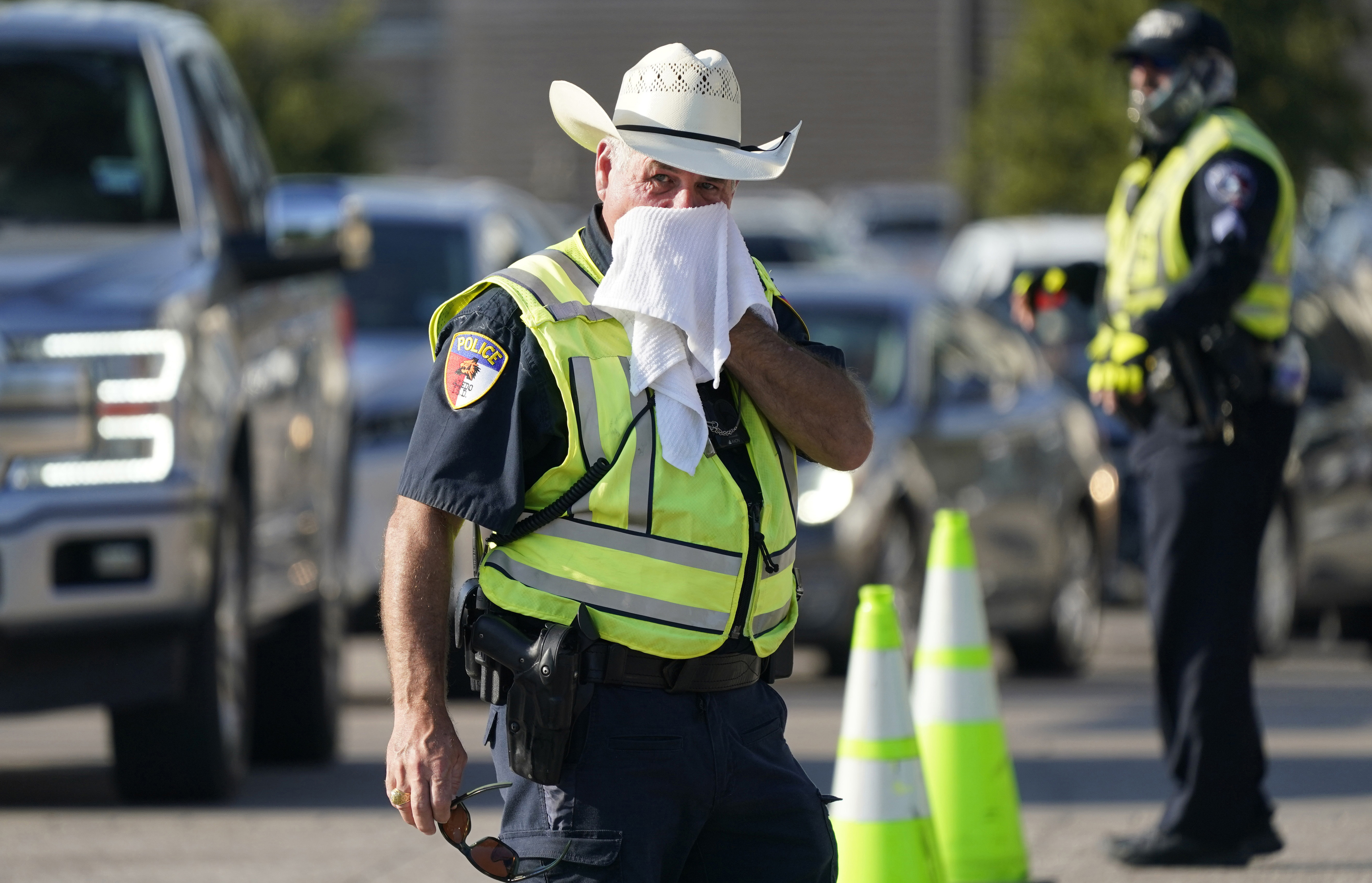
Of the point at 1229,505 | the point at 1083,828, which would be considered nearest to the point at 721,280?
the point at 1229,505

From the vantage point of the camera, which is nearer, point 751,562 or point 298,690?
point 751,562

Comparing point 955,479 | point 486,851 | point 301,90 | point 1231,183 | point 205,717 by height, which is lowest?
point 205,717

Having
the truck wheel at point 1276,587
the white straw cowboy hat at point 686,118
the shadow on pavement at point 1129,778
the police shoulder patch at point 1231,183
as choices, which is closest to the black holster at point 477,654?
the white straw cowboy hat at point 686,118

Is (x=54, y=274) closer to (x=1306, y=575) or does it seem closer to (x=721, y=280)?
(x=721, y=280)

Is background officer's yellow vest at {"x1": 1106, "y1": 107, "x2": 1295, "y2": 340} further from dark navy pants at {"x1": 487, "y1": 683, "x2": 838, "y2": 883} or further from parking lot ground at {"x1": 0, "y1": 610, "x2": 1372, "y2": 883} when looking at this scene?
dark navy pants at {"x1": 487, "y1": 683, "x2": 838, "y2": 883}

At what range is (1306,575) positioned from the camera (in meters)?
12.1

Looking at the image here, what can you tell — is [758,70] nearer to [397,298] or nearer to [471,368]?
[397,298]

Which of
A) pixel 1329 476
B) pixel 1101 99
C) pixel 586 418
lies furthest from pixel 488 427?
pixel 1101 99

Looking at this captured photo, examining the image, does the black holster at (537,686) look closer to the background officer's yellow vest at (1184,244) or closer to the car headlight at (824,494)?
the background officer's yellow vest at (1184,244)

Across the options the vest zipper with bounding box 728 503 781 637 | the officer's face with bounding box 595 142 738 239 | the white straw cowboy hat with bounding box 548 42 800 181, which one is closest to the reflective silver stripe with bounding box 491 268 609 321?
the officer's face with bounding box 595 142 738 239

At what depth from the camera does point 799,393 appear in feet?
11.9

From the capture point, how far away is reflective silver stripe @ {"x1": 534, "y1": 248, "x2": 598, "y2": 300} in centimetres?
363

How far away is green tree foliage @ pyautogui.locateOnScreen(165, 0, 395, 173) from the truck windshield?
1968 centimetres

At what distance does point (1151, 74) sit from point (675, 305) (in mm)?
3409
